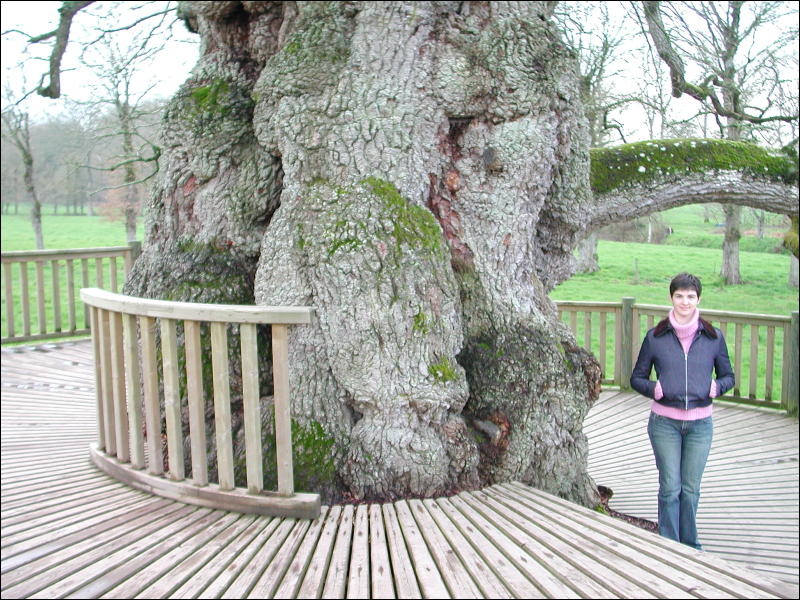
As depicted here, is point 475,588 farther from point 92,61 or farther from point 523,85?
point 92,61

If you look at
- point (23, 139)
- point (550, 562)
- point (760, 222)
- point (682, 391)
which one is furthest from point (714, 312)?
point (23, 139)

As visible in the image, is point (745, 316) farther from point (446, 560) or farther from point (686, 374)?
point (446, 560)

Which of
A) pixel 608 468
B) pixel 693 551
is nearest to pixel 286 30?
pixel 693 551

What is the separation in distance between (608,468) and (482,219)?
243 cm

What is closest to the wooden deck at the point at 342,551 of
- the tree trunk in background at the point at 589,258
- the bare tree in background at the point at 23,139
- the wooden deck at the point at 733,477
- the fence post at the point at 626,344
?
the wooden deck at the point at 733,477

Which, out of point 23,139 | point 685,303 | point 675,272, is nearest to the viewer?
point 685,303

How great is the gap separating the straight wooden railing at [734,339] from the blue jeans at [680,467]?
3.32 metres

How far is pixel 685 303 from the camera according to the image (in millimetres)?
3297

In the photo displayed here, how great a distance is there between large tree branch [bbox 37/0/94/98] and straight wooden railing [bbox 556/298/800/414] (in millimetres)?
5035

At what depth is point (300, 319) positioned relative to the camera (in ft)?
8.88

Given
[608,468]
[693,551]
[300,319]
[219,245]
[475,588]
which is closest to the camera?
[475,588]

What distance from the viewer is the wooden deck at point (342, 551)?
2.19 metres

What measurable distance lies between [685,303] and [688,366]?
0.32m

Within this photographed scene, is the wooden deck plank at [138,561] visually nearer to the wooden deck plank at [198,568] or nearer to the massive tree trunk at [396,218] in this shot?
the wooden deck plank at [198,568]
